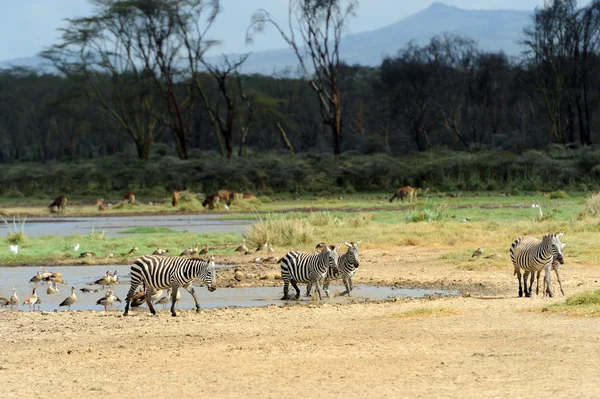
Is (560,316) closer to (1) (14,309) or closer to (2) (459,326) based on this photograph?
(2) (459,326)

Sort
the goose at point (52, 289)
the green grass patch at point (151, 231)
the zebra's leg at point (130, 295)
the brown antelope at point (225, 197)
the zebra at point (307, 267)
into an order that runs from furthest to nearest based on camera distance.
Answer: the brown antelope at point (225, 197), the green grass patch at point (151, 231), the goose at point (52, 289), the zebra at point (307, 267), the zebra's leg at point (130, 295)

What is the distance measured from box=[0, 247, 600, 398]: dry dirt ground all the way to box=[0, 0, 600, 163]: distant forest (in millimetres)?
40778

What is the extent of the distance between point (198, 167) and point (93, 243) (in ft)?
92.6

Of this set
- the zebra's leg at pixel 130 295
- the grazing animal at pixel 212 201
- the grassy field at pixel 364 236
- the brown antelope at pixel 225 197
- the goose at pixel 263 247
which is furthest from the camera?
the brown antelope at pixel 225 197

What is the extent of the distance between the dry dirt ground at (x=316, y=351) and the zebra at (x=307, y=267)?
0.45 metres

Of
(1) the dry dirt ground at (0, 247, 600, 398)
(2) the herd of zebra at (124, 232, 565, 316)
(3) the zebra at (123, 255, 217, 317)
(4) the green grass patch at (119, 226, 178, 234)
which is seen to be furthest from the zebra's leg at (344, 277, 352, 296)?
(4) the green grass patch at (119, 226, 178, 234)

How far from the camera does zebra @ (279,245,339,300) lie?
15.8 m

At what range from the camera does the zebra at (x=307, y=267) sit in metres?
15.8

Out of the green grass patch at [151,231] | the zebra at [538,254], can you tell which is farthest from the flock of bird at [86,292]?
the green grass patch at [151,231]

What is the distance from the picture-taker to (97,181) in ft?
180

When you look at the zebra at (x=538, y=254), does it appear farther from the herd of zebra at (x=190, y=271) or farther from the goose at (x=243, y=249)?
the goose at (x=243, y=249)

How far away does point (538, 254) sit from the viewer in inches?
573

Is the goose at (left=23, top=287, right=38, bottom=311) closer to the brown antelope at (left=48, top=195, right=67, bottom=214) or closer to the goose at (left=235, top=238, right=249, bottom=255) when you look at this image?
the goose at (left=235, top=238, right=249, bottom=255)

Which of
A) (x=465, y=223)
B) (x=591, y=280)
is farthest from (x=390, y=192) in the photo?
(x=591, y=280)
